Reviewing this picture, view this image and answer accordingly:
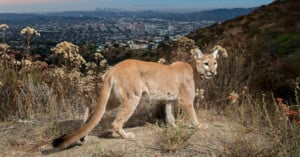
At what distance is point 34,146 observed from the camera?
7.43 metres

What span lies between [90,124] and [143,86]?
1050mm

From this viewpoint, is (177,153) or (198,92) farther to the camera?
(198,92)

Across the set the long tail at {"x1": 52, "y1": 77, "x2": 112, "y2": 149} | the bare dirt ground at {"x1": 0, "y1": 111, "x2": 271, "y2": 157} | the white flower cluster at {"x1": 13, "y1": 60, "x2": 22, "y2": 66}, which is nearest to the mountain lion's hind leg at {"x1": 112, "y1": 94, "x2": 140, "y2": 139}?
the bare dirt ground at {"x1": 0, "y1": 111, "x2": 271, "y2": 157}

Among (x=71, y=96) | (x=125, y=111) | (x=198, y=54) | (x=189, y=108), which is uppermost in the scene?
(x=198, y=54)

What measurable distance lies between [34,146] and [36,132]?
1.57 ft

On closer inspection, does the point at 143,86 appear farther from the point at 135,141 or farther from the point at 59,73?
the point at 59,73

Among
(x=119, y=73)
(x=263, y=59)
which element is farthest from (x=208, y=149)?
(x=263, y=59)

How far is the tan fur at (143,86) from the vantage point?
698 cm

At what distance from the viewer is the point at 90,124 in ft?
22.4

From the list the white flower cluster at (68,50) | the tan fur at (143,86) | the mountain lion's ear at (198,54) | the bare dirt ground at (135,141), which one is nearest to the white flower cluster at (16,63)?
the white flower cluster at (68,50)

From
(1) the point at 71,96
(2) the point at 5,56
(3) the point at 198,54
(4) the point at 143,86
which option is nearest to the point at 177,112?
(4) the point at 143,86

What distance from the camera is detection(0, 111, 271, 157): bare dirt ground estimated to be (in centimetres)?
653

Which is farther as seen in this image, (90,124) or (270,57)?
(270,57)

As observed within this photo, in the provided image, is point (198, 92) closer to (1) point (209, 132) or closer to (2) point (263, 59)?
(1) point (209, 132)
